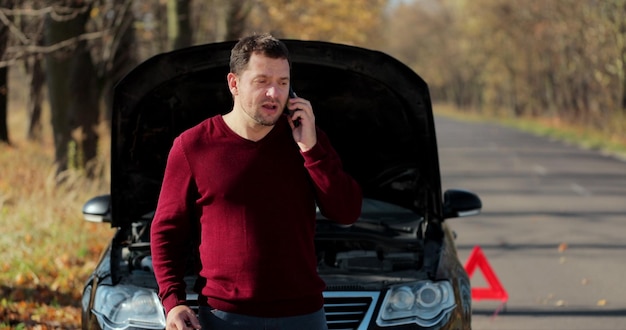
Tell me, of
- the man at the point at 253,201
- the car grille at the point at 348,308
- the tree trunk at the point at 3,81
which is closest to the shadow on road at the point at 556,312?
the car grille at the point at 348,308

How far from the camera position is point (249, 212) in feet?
11.2

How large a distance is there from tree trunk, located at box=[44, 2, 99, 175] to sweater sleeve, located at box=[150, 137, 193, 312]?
1092cm

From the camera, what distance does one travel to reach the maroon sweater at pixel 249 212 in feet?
11.2

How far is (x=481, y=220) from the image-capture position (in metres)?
15.4

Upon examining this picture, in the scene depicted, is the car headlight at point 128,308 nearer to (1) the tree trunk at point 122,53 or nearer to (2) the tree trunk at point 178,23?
(2) the tree trunk at point 178,23

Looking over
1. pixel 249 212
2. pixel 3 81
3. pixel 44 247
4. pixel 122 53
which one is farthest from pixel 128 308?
pixel 122 53

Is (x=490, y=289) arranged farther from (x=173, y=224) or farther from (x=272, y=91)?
(x=272, y=91)

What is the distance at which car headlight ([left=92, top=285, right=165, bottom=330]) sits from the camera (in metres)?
4.66

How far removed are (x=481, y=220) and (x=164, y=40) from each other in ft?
45.2

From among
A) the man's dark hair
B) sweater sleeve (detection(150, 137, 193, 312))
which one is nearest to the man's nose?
the man's dark hair

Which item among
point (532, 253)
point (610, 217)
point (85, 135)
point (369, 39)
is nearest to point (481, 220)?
point (610, 217)

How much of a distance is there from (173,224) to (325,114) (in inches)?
98.0

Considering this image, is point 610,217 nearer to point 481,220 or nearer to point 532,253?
point 481,220

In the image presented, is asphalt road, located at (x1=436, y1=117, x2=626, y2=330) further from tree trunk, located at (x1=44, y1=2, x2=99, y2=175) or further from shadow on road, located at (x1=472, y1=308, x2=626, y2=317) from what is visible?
tree trunk, located at (x1=44, y1=2, x2=99, y2=175)
